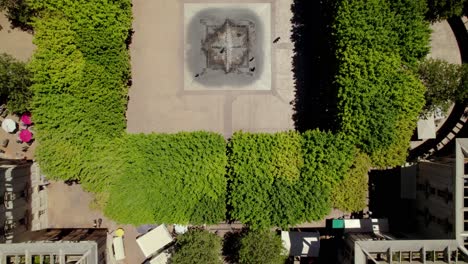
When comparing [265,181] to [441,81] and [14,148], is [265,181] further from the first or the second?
[14,148]

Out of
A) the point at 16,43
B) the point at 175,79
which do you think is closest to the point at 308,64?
the point at 175,79

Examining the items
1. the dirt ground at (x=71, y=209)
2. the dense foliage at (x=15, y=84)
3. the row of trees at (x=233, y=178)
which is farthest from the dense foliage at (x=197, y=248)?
the dense foliage at (x=15, y=84)

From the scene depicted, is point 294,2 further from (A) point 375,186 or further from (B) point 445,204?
(B) point 445,204

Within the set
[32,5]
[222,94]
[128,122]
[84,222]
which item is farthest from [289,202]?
[32,5]

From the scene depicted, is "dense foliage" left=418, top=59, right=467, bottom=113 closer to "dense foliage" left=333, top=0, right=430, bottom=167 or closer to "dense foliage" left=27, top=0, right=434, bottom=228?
"dense foliage" left=27, top=0, right=434, bottom=228

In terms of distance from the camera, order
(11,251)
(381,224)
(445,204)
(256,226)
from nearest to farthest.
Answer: (11,251) < (445,204) < (256,226) < (381,224)
